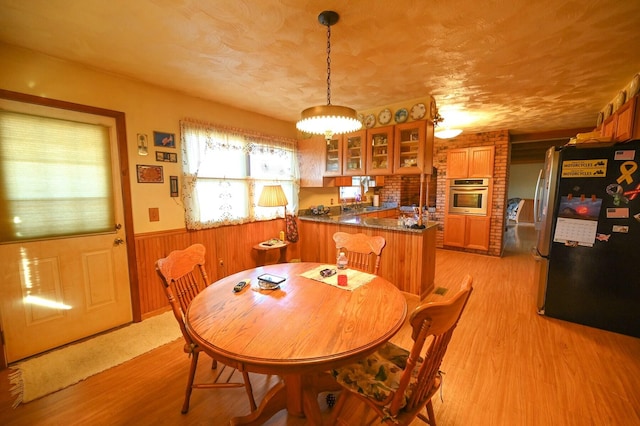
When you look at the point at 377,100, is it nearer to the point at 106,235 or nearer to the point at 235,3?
the point at 235,3

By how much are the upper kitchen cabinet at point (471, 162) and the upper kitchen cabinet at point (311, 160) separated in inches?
114

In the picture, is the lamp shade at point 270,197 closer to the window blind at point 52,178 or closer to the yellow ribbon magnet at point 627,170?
the window blind at point 52,178

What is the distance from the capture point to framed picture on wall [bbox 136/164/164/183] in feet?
8.34

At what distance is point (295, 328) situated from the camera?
118 cm

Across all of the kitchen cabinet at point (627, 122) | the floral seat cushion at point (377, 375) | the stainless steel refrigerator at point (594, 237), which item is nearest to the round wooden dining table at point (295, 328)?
the floral seat cushion at point (377, 375)

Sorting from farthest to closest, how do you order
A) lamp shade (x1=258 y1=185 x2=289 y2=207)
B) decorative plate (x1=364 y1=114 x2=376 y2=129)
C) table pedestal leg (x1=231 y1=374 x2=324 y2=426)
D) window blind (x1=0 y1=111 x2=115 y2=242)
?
decorative plate (x1=364 y1=114 x2=376 y2=129), lamp shade (x1=258 y1=185 x2=289 y2=207), window blind (x1=0 y1=111 x2=115 y2=242), table pedestal leg (x1=231 y1=374 x2=324 y2=426)

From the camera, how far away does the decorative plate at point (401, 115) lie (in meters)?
3.18

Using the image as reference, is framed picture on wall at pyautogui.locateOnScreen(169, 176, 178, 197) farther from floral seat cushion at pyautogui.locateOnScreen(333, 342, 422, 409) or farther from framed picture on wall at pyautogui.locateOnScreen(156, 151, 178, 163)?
floral seat cushion at pyautogui.locateOnScreen(333, 342, 422, 409)

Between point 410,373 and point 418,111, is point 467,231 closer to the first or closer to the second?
point 418,111

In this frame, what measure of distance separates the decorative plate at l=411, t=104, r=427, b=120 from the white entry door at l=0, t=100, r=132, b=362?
3223 mm

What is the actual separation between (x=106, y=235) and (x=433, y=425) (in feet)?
9.74

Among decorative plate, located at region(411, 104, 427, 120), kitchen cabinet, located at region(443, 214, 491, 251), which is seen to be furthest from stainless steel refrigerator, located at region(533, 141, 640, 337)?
kitchen cabinet, located at region(443, 214, 491, 251)

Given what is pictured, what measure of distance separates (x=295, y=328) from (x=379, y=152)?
9.46 feet

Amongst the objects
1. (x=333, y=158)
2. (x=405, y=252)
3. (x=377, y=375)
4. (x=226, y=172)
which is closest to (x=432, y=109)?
(x=333, y=158)
